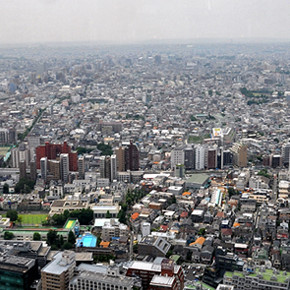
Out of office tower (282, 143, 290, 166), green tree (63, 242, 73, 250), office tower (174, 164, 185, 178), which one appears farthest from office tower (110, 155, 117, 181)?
office tower (282, 143, 290, 166)

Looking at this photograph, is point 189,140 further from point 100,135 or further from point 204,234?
point 204,234

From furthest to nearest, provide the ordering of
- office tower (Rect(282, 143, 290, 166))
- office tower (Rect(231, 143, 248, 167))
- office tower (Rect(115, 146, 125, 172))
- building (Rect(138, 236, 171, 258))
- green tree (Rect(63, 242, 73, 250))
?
office tower (Rect(282, 143, 290, 166)) → office tower (Rect(231, 143, 248, 167)) → office tower (Rect(115, 146, 125, 172)) → green tree (Rect(63, 242, 73, 250)) → building (Rect(138, 236, 171, 258))

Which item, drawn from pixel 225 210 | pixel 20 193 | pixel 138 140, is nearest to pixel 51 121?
pixel 138 140

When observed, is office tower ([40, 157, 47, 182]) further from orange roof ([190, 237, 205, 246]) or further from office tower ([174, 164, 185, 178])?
orange roof ([190, 237, 205, 246])

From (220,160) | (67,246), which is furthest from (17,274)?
(220,160)

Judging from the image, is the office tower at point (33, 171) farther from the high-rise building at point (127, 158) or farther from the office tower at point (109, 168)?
the high-rise building at point (127, 158)

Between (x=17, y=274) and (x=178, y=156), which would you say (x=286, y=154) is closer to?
(x=178, y=156)
